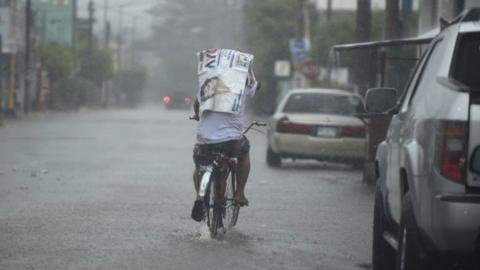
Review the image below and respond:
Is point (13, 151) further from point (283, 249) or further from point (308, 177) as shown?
point (283, 249)

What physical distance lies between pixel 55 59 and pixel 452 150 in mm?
59631

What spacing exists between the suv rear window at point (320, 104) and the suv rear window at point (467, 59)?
14757 millimetres

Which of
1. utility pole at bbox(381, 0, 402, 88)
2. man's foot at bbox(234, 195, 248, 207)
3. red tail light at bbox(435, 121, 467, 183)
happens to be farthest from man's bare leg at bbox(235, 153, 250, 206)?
utility pole at bbox(381, 0, 402, 88)

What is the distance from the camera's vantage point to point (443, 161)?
646cm

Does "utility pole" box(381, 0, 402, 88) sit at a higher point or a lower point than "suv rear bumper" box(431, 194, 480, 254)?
higher

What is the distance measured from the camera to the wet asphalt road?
969 cm

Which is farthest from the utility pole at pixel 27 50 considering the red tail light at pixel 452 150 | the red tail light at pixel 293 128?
the red tail light at pixel 452 150

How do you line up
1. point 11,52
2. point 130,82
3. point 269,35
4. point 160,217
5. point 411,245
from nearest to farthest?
point 411,245, point 160,217, point 11,52, point 269,35, point 130,82

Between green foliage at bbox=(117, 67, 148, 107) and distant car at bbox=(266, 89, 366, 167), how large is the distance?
3265 inches

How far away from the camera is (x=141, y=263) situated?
9312 mm

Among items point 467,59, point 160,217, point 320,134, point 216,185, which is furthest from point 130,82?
point 467,59

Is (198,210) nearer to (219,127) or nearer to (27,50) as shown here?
(219,127)

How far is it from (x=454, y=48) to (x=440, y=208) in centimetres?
109

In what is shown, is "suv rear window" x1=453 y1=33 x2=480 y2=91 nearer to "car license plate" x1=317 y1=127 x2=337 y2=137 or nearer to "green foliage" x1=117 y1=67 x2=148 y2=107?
"car license plate" x1=317 y1=127 x2=337 y2=137
